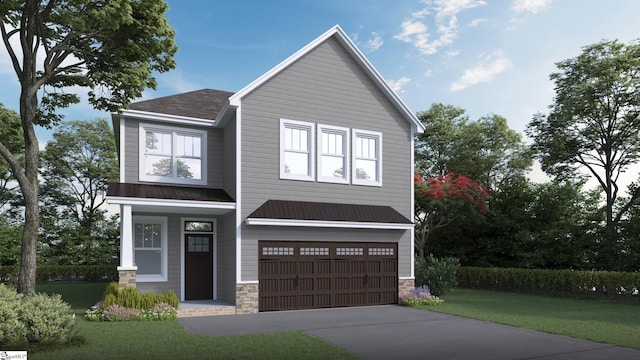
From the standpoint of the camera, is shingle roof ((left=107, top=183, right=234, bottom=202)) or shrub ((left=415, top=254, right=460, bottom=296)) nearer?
shingle roof ((left=107, top=183, right=234, bottom=202))

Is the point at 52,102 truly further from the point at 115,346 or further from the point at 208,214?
the point at 115,346

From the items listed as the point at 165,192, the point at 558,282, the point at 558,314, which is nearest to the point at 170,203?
the point at 165,192

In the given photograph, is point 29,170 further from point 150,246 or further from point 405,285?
point 405,285

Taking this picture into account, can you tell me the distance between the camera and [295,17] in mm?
16984

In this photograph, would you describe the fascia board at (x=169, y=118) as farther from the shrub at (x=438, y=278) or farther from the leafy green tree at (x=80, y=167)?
the leafy green tree at (x=80, y=167)

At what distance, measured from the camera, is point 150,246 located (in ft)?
Answer: 54.6

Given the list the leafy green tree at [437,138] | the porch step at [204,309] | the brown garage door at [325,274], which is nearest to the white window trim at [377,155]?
the brown garage door at [325,274]

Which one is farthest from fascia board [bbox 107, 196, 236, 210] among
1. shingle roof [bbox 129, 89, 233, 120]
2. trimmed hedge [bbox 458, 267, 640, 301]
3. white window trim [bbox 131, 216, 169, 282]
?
trimmed hedge [bbox 458, 267, 640, 301]

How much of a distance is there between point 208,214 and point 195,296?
2.86 meters

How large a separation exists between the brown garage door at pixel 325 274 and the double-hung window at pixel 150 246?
3627 mm

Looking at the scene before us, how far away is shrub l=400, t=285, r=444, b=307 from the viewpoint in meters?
17.1

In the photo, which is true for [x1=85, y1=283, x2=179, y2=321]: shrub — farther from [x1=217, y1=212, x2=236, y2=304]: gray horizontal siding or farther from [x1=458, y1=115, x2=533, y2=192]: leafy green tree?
[x1=458, y1=115, x2=533, y2=192]: leafy green tree

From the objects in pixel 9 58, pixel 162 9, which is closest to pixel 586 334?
pixel 162 9

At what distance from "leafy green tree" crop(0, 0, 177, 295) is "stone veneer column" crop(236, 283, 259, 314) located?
5662mm
